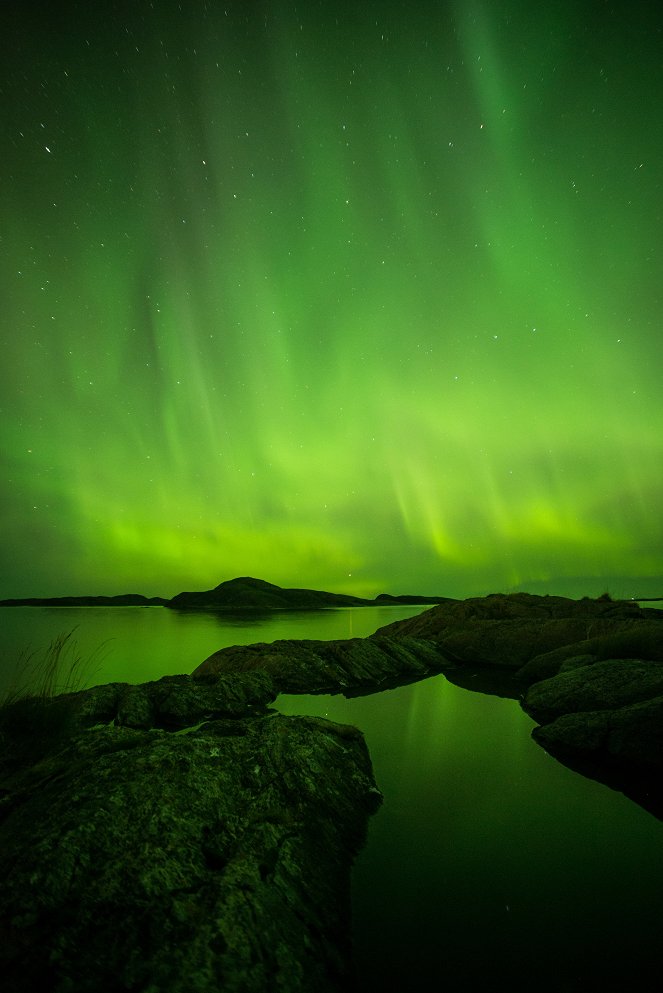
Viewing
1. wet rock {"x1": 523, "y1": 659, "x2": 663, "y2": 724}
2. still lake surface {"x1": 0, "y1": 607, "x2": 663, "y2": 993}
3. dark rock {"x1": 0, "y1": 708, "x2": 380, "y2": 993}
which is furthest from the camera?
wet rock {"x1": 523, "y1": 659, "x2": 663, "y2": 724}

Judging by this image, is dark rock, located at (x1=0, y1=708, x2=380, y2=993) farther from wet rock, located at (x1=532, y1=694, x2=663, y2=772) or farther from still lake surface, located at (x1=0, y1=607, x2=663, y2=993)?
wet rock, located at (x1=532, y1=694, x2=663, y2=772)

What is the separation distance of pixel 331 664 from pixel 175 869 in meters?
13.9

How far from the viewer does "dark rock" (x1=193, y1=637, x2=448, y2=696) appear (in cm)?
1579

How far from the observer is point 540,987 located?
Result: 355 centimetres

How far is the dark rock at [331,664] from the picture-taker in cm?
1579

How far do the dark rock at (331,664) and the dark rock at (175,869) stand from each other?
9.52m

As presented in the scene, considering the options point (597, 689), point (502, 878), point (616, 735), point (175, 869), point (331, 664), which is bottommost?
point (502, 878)

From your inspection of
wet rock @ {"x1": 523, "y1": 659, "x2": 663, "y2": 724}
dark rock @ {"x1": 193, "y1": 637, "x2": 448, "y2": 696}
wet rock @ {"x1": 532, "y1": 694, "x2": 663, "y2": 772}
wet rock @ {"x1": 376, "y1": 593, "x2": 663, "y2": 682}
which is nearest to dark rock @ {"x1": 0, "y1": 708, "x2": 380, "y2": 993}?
wet rock @ {"x1": 532, "y1": 694, "x2": 663, "y2": 772}

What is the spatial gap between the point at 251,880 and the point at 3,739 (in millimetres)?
6772

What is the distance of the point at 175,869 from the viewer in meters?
3.83

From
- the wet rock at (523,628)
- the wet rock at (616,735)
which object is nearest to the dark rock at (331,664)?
the wet rock at (523,628)

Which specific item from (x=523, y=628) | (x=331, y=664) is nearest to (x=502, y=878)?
(x=331, y=664)

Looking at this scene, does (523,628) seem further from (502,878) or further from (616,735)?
(502,878)

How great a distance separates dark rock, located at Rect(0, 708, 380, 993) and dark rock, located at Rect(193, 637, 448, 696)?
9522mm
